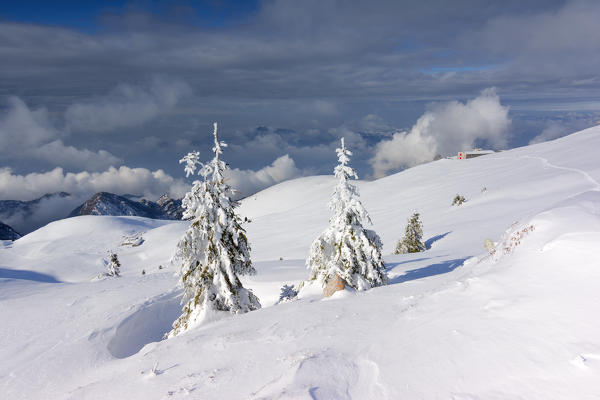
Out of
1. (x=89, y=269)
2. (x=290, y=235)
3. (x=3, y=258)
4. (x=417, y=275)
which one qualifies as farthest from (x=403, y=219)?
(x=3, y=258)

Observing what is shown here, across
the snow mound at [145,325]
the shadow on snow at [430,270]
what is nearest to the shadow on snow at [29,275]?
the snow mound at [145,325]

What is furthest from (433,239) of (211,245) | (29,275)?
(29,275)

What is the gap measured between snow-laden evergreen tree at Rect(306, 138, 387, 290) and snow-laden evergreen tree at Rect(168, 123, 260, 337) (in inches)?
166

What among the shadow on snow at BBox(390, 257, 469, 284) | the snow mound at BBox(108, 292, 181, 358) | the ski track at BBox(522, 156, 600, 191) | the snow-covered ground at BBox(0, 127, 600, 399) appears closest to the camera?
the snow-covered ground at BBox(0, 127, 600, 399)

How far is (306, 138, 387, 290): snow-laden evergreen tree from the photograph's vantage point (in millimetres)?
16219

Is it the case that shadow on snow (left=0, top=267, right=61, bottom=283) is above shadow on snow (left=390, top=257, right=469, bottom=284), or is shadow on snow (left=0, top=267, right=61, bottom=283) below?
above

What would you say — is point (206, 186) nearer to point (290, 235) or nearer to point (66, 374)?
point (66, 374)

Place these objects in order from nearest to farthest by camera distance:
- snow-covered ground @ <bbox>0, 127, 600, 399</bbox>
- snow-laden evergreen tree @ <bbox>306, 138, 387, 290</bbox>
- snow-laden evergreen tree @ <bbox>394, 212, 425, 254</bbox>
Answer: snow-covered ground @ <bbox>0, 127, 600, 399</bbox> < snow-laden evergreen tree @ <bbox>306, 138, 387, 290</bbox> < snow-laden evergreen tree @ <bbox>394, 212, 425, 254</bbox>

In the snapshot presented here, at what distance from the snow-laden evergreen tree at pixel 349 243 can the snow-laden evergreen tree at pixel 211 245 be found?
13.8 ft

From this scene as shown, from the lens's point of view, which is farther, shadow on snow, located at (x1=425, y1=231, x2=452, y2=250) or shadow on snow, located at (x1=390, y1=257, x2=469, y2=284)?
shadow on snow, located at (x1=425, y1=231, x2=452, y2=250)

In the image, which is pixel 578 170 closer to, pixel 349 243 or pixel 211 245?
pixel 349 243

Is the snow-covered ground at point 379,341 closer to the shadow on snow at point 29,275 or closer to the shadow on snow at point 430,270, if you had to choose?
the shadow on snow at point 430,270

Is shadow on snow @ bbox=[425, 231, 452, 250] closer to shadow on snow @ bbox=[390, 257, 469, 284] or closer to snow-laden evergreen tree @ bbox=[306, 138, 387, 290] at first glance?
shadow on snow @ bbox=[390, 257, 469, 284]

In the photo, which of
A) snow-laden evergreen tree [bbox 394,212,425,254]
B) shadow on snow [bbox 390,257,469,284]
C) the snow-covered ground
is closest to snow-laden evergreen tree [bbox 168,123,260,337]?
the snow-covered ground
